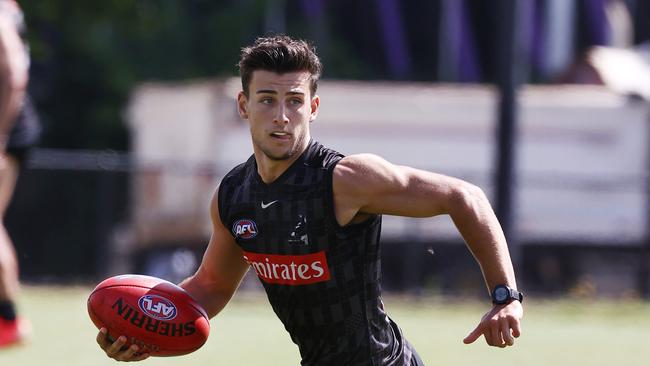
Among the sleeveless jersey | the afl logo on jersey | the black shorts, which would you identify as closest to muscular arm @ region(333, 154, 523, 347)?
the sleeveless jersey

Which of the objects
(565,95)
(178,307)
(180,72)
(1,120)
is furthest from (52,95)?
(178,307)

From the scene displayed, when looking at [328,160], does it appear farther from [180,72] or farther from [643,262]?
[180,72]

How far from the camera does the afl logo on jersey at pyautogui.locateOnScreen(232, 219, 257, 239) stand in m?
4.97

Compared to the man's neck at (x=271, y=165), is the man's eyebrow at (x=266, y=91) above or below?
above

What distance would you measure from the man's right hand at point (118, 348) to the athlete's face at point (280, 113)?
34.9 inches

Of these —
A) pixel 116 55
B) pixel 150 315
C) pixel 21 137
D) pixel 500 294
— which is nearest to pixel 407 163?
pixel 116 55

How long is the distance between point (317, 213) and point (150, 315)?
79 cm

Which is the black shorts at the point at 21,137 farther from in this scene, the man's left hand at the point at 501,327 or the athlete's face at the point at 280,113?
the man's left hand at the point at 501,327

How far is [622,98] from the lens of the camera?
1645 cm

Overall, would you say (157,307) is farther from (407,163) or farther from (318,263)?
(407,163)

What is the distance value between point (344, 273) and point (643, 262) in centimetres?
1082

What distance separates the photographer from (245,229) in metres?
5.00

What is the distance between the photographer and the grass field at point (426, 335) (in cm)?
834

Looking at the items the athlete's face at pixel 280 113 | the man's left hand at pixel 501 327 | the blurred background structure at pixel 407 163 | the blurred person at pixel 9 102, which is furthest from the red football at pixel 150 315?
the blurred background structure at pixel 407 163
